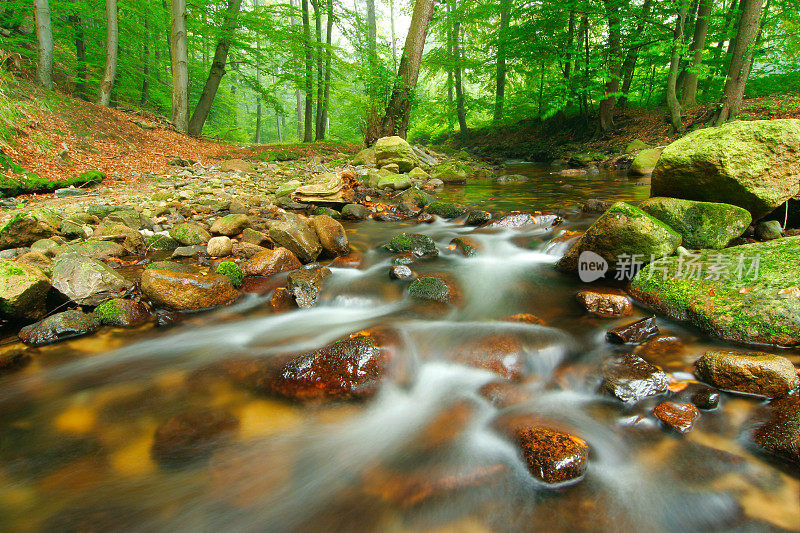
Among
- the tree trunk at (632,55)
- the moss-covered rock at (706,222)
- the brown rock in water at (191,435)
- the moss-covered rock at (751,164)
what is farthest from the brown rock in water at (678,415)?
the tree trunk at (632,55)

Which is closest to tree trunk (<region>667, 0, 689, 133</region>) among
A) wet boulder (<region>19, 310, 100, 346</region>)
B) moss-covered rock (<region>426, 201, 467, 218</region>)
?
moss-covered rock (<region>426, 201, 467, 218</region>)

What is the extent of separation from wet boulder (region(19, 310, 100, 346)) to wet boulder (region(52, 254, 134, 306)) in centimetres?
20

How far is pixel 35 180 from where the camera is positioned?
21.3ft

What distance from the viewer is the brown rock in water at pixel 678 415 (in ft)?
7.30

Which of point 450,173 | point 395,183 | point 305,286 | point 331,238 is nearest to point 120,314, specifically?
point 305,286

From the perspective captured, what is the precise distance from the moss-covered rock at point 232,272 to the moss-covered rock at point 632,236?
4130 mm

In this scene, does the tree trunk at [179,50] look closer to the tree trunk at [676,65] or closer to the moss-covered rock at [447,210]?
the moss-covered rock at [447,210]

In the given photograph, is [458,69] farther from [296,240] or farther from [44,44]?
[296,240]

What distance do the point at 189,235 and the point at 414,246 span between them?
10.6 feet

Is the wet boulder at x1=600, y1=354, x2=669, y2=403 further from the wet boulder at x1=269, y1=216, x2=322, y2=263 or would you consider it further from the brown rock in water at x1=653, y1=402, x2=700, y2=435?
the wet boulder at x1=269, y1=216, x2=322, y2=263

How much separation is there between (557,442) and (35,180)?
8.97 metres

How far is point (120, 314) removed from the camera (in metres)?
3.54

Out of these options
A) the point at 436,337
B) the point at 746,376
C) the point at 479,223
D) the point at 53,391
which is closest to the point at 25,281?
the point at 53,391

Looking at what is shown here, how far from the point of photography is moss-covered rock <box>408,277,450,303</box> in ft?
13.8
